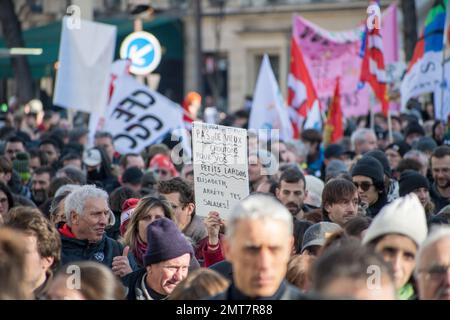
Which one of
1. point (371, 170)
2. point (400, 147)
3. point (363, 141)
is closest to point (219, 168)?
point (371, 170)

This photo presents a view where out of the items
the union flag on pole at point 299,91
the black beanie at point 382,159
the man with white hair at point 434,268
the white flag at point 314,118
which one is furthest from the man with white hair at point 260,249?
the union flag on pole at point 299,91

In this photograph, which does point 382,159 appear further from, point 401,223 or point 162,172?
point 401,223

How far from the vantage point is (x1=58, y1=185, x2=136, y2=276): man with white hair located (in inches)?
338

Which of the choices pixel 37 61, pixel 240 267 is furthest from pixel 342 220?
pixel 37 61

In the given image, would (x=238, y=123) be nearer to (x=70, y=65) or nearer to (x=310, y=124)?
(x=310, y=124)

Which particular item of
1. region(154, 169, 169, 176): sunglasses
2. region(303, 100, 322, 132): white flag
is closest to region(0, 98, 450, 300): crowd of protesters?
region(154, 169, 169, 176): sunglasses

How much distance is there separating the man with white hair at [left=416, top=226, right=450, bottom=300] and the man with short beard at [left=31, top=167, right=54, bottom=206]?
8.16 m

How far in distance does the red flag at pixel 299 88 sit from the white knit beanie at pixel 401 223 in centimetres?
1318

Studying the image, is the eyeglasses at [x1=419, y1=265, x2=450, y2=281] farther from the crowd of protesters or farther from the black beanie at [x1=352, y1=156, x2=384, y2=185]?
the black beanie at [x1=352, y1=156, x2=384, y2=185]

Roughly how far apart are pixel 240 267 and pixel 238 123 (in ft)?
62.3

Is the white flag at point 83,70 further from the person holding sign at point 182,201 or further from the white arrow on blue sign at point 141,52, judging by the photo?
the person holding sign at point 182,201

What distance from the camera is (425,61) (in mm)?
17219

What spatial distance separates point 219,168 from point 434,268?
370 centimetres

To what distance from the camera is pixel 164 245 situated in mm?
7293
